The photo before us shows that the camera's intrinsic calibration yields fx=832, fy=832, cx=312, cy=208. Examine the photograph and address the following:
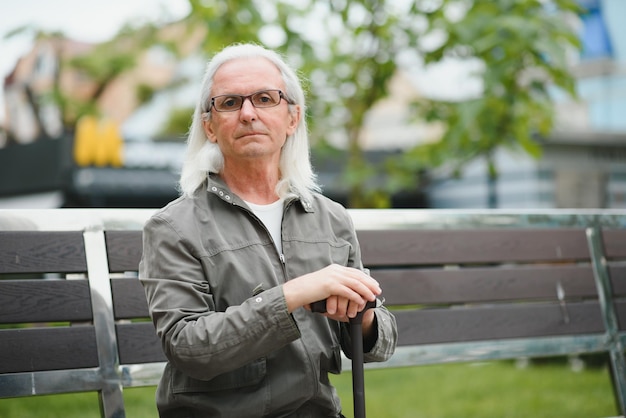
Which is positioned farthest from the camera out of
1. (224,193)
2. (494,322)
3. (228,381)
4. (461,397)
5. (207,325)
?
(461,397)

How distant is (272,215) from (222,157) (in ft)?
0.77

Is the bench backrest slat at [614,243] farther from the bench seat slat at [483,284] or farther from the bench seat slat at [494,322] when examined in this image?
the bench seat slat at [494,322]

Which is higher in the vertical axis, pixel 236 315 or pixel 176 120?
pixel 236 315

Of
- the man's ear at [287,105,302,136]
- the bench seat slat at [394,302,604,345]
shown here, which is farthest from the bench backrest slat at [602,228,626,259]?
the man's ear at [287,105,302,136]

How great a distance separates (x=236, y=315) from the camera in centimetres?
212

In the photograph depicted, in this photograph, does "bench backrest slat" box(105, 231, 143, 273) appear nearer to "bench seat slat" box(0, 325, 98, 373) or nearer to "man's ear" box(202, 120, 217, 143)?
"bench seat slat" box(0, 325, 98, 373)

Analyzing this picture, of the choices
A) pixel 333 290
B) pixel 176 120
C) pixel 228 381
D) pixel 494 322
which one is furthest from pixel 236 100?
pixel 176 120

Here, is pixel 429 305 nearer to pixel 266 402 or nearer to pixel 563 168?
pixel 266 402

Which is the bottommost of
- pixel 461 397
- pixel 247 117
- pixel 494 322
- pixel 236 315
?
pixel 461 397

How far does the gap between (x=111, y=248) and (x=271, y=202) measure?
2.44 ft

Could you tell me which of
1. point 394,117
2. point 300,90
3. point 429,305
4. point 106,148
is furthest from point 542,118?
point 394,117

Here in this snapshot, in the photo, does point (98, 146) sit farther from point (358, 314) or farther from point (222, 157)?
point (358, 314)

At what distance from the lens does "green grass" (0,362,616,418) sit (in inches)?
226

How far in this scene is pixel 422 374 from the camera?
27.1 ft
